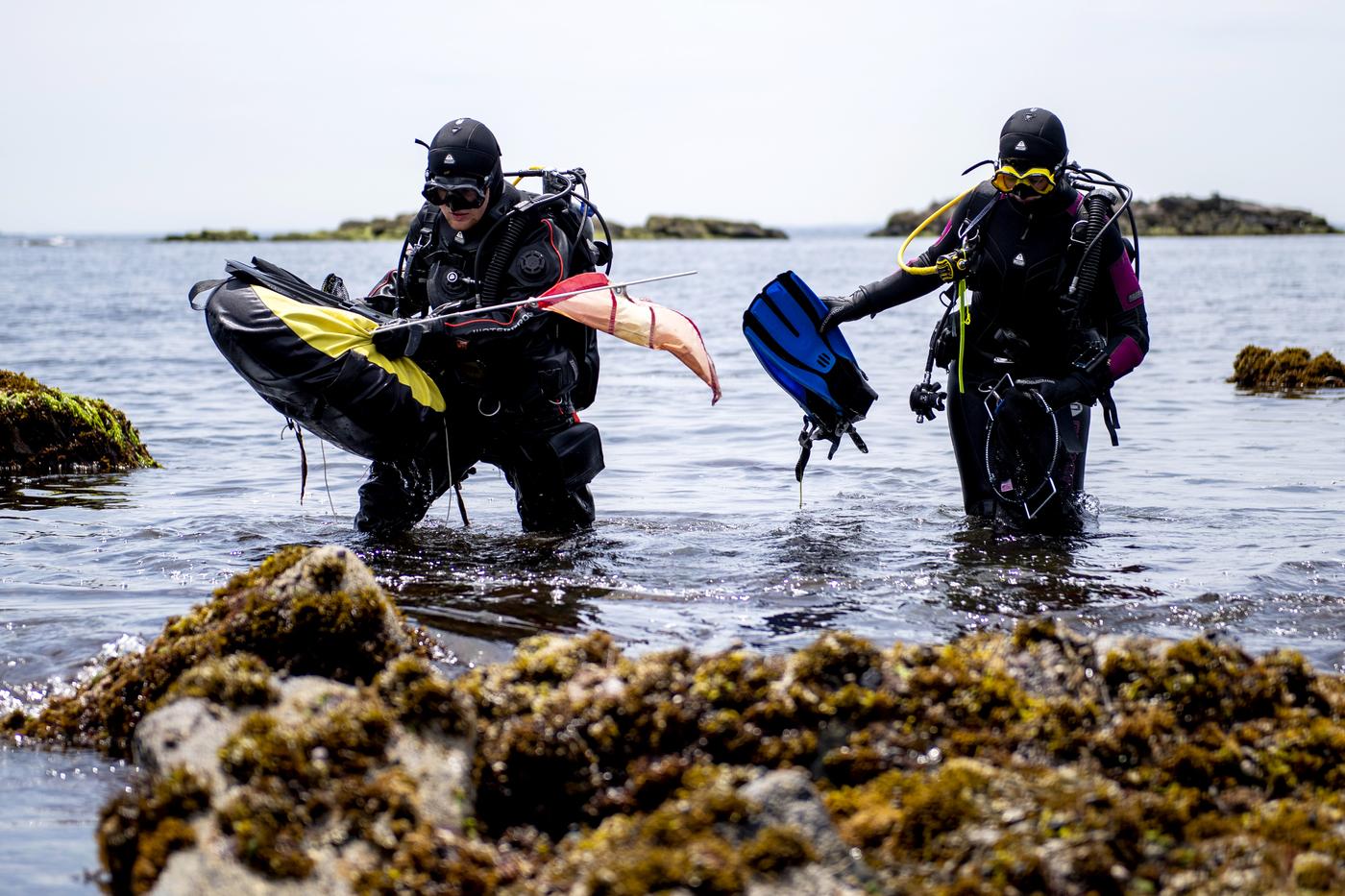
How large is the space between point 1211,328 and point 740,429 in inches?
577

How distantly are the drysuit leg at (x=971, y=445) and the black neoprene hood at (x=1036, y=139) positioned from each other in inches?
50.5

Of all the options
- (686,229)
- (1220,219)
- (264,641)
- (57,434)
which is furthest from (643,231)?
(264,641)

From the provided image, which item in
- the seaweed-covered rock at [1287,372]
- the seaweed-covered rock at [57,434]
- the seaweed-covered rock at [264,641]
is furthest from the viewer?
the seaweed-covered rock at [1287,372]

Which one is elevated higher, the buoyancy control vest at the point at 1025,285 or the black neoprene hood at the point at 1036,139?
the black neoprene hood at the point at 1036,139

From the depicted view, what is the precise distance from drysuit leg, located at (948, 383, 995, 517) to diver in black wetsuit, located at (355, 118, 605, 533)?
6.51 ft

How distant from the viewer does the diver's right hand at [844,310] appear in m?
6.97

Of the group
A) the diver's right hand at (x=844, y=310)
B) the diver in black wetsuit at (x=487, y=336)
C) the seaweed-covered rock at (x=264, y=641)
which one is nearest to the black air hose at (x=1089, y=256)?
the diver's right hand at (x=844, y=310)

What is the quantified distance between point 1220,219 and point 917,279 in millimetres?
91023

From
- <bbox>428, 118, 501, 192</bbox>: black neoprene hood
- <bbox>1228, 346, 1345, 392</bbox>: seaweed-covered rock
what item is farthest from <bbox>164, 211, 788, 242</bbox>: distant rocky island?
<bbox>428, 118, 501, 192</bbox>: black neoprene hood

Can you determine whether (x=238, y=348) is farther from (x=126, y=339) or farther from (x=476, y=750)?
(x=126, y=339)

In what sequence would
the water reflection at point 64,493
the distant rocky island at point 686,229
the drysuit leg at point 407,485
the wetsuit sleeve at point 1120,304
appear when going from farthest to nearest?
the distant rocky island at point 686,229 < the water reflection at point 64,493 < the drysuit leg at point 407,485 < the wetsuit sleeve at point 1120,304

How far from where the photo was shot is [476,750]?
3.23m

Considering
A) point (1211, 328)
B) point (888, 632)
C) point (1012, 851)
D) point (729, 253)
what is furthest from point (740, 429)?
point (729, 253)

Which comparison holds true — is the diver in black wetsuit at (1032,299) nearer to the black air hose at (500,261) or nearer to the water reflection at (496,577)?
the black air hose at (500,261)
